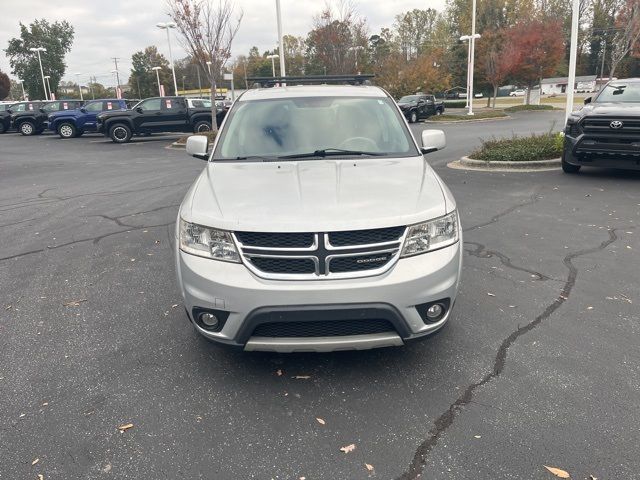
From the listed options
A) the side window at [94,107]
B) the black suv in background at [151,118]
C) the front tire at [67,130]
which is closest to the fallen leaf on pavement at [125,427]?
the black suv in background at [151,118]

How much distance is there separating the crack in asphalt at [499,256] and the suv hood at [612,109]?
4690 mm

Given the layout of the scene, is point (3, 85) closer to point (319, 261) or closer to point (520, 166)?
point (520, 166)

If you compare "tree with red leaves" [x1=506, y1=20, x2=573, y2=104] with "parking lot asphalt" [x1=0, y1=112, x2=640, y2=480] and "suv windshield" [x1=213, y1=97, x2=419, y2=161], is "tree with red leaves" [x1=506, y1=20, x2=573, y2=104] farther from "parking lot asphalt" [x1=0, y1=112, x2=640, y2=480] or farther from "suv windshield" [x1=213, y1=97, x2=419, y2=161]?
"suv windshield" [x1=213, y1=97, x2=419, y2=161]

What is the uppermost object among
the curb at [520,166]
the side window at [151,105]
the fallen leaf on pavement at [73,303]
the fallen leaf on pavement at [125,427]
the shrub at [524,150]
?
the side window at [151,105]

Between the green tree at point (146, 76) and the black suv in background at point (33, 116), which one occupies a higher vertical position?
the green tree at point (146, 76)

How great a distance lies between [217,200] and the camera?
320cm

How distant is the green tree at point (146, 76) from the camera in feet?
278

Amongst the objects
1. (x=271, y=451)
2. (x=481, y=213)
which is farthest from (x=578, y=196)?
(x=271, y=451)

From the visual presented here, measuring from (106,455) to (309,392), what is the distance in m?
1.17

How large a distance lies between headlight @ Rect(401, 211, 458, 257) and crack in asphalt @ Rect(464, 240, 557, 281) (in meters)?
2.06

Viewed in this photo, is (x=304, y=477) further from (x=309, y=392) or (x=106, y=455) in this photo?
(x=106, y=455)

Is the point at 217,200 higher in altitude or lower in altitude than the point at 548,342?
higher

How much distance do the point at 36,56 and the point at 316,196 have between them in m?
94.8

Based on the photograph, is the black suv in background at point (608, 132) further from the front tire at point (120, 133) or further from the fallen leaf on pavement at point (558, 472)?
the front tire at point (120, 133)
